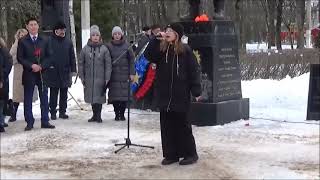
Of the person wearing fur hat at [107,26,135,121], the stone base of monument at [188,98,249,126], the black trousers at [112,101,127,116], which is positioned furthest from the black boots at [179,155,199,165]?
the black trousers at [112,101,127,116]

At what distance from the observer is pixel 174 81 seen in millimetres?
7676

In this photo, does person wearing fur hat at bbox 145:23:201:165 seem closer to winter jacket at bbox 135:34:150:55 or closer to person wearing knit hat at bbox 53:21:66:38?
person wearing knit hat at bbox 53:21:66:38

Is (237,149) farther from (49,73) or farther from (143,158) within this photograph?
(49,73)

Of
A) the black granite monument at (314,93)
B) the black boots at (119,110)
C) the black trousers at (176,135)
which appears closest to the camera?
the black trousers at (176,135)

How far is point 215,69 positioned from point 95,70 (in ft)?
7.22

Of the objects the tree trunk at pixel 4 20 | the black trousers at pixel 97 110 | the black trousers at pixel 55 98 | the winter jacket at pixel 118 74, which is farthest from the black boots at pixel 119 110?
the tree trunk at pixel 4 20

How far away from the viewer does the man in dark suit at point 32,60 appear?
33.4 ft

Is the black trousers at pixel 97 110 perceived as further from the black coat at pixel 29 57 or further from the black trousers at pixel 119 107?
the black coat at pixel 29 57

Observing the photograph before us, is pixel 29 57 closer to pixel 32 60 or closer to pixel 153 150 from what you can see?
pixel 32 60

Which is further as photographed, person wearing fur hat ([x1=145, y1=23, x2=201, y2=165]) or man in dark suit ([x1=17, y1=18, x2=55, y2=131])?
man in dark suit ([x1=17, y1=18, x2=55, y2=131])

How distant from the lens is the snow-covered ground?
7.61m

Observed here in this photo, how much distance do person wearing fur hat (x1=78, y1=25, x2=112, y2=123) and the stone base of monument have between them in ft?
5.61

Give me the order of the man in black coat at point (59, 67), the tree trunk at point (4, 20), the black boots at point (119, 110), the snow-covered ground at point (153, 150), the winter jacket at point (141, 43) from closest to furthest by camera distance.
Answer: the snow-covered ground at point (153, 150) → the man in black coat at point (59, 67) → the black boots at point (119, 110) → the winter jacket at point (141, 43) → the tree trunk at point (4, 20)

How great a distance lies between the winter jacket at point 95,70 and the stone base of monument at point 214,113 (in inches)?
67.2
